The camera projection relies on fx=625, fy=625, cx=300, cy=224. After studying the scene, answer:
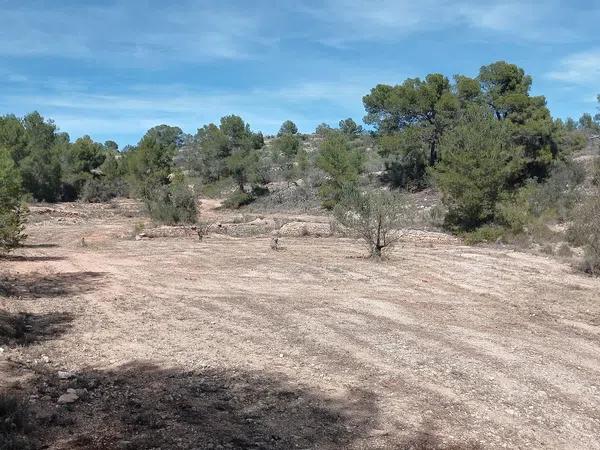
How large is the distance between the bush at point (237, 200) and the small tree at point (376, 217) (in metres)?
28.5

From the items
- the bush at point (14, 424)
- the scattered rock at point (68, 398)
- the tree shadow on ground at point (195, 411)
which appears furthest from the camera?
the scattered rock at point (68, 398)

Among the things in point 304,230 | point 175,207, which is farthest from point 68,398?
point 175,207

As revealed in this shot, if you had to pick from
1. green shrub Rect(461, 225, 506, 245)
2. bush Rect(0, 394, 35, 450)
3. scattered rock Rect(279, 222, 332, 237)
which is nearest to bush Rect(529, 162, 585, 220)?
green shrub Rect(461, 225, 506, 245)

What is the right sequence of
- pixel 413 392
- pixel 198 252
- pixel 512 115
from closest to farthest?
pixel 413 392, pixel 198 252, pixel 512 115

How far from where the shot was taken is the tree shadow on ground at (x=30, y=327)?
8906 mm

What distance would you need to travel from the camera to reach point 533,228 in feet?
86.9

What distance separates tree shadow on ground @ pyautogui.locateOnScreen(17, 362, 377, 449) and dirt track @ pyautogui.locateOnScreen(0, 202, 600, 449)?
3cm

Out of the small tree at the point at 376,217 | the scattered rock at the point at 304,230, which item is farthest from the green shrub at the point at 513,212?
the small tree at the point at 376,217

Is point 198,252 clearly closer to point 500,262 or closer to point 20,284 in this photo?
point 20,284

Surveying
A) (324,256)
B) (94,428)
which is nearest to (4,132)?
(324,256)

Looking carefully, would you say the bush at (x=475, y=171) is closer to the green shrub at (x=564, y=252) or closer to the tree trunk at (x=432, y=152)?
the green shrub at (x=564, y=252)

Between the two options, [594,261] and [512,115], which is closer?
[594,261]

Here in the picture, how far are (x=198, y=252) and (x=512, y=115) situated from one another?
24642mm

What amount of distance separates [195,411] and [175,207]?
93.0 feet
